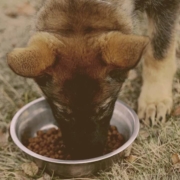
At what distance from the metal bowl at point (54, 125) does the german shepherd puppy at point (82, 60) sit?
0.31ft

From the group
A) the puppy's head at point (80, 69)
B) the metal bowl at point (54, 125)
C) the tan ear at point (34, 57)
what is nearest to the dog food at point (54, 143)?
the metal bowl at point (54, 125)

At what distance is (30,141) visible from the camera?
367cm

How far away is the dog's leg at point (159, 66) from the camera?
3918mm

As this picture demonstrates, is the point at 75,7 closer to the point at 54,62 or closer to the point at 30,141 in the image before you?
the point at 54,62

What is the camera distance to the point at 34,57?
8.59 ft

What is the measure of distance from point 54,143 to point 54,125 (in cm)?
29

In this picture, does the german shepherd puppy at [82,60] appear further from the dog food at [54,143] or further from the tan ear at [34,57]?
the dog food at [54,143]

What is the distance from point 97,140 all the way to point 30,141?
2.73ft

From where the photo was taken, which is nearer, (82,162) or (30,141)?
(82,162)

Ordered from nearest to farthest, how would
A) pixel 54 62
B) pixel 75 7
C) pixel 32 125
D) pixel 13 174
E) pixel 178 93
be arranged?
1. pixel 54 62
2. pixel 75 7
3. pixel 13 174
4. pixel 32 125
5. pixel 178 93

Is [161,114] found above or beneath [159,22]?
beneath

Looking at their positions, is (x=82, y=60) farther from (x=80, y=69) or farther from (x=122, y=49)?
(x=122, y=49)

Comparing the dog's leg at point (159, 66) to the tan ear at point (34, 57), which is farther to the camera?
the dog's leg at point (159, 66)

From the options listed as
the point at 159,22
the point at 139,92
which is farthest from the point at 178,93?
the point at 159,22
